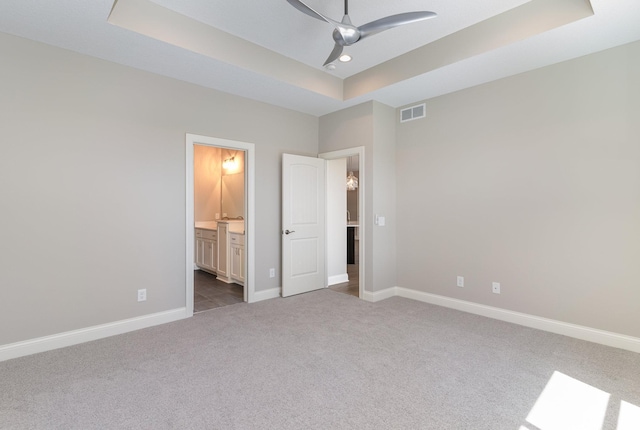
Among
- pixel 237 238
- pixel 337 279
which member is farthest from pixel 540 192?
pixel 237 238

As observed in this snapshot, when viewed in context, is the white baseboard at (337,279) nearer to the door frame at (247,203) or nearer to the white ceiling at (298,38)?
the door frame at (247,203)

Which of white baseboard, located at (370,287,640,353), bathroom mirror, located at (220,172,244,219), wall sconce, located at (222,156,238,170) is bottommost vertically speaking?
white baseboard, located at (370,287,640,353)

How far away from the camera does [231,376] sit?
2320mm

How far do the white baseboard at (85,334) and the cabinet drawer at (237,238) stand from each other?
1.44m

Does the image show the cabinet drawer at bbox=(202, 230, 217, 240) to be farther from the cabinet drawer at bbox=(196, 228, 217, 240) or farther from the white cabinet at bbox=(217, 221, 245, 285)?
the white cabinet at bbox=(217, 221, 245, 285)

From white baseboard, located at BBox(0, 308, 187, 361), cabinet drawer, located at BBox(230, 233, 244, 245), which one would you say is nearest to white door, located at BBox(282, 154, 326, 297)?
cabinet drawer, located at BBox(230, 233, 244, 245)

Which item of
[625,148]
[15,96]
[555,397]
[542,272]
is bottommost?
[555,397]

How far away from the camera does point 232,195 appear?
20.8ft

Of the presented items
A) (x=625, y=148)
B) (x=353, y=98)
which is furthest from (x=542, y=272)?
(x=353, y=98)

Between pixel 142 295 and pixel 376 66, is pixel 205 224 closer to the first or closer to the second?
pixel 142 295

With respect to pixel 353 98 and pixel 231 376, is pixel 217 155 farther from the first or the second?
pixel 231 376

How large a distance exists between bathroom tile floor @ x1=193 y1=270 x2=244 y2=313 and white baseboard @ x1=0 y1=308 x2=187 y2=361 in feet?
1.37

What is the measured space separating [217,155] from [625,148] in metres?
6.29

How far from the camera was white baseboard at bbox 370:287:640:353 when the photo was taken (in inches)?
110
